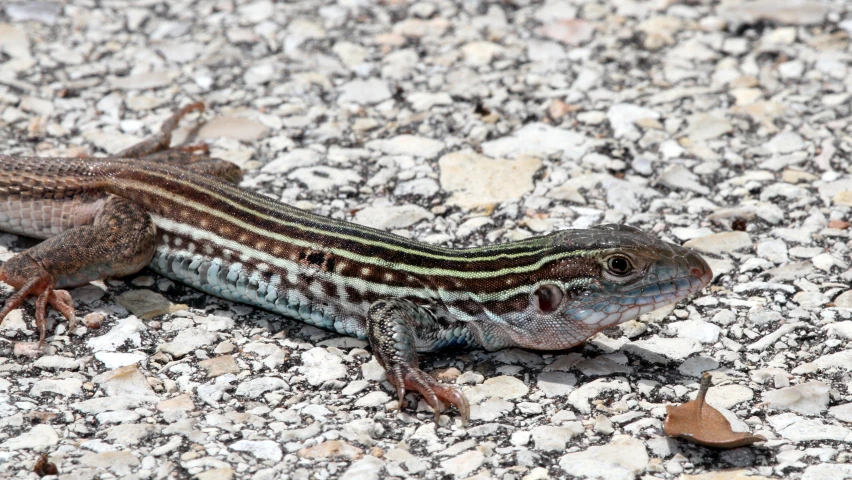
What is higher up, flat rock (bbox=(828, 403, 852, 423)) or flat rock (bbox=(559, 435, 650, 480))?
flat rock (bbox=(828, 403, 852, 423))

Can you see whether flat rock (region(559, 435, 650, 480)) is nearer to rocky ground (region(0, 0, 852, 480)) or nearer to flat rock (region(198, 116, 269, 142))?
rocky ground (region(0, 0, 852, 480))

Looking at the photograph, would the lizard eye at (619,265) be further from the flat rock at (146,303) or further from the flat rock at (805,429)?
the flat rock at (146,303)

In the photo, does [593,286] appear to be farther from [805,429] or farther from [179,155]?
[179,155]

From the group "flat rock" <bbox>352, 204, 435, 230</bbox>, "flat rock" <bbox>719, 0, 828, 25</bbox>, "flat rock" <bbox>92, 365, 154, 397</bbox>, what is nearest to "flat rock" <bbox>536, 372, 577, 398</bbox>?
"flat rock" <bbox>352, 204, 435, 230</bbox>

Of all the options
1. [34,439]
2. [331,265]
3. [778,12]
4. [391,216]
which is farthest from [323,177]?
[778,12]

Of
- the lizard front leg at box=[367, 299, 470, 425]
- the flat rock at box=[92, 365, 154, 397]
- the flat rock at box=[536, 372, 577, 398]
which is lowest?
the flat rock at box=[536, 372, 577, 398]

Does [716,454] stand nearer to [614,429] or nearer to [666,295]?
[614,429]

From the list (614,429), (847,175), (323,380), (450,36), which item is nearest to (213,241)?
(323,380)
